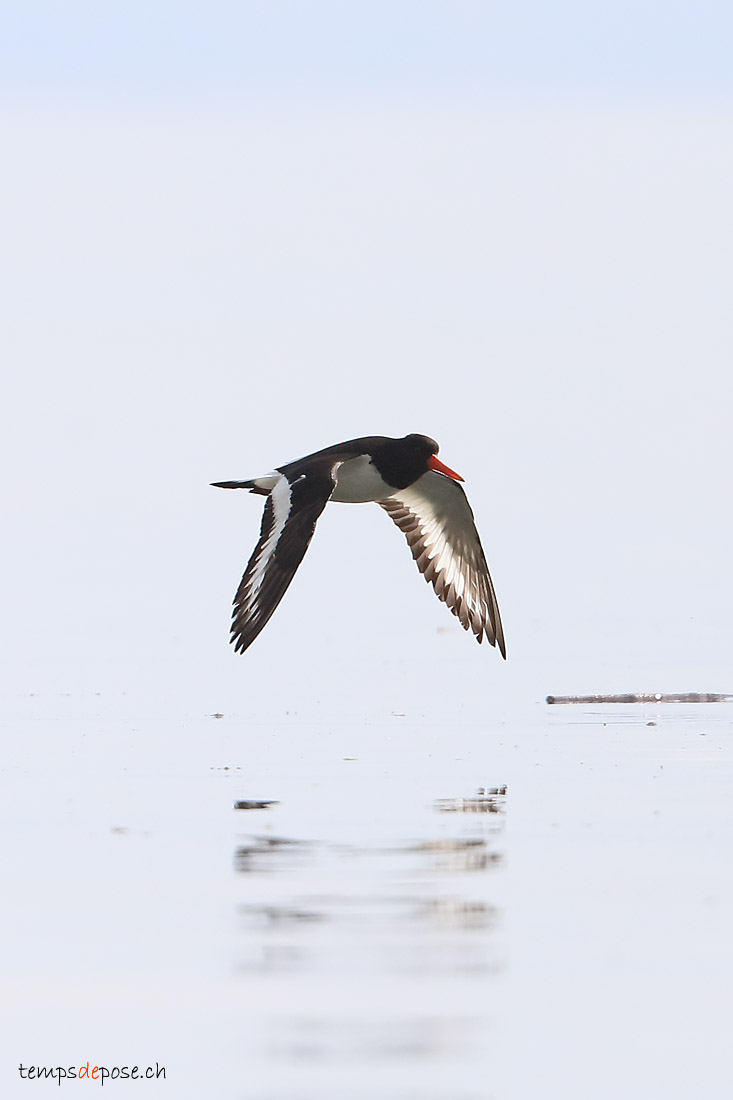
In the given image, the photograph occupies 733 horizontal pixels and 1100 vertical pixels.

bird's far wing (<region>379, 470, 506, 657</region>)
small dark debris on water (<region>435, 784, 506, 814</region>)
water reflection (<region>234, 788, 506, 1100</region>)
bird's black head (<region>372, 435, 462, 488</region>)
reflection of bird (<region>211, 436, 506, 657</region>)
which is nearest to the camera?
water reflection (<region>234, 788, 506, 1100</region>)

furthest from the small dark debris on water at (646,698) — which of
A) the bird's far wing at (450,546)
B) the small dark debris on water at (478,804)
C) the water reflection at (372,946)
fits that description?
the water reflection at (372,946)

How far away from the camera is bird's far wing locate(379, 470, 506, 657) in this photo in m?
12.6

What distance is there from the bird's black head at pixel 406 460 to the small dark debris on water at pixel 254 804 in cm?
444

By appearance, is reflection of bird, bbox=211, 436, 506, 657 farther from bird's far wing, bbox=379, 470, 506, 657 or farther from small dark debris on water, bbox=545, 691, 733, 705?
small dark debris on water, bbox=545, 691, 733, 705

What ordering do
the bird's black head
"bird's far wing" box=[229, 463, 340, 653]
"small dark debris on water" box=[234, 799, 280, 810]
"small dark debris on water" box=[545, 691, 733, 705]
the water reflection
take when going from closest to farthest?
1. the water reflection
2. "small dark debris on water" box=[234, 799, 280, 810]
3. "bird's far wing" box=[229, 463, 340, 653]
4. "small dark debris on water" box=[545, 691, 733, 705]
5. the bird's black head

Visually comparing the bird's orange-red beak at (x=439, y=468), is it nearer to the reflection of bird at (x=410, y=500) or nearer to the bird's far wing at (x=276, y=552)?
the reflection of bird at (x=410, y=500)

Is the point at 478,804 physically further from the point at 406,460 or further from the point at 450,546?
the point at 450,546

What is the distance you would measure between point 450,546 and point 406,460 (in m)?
0.92

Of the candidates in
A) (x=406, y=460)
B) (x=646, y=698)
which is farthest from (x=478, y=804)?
(x=406, y=460)

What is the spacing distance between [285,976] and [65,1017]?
1.96 ft

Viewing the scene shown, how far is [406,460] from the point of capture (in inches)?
484

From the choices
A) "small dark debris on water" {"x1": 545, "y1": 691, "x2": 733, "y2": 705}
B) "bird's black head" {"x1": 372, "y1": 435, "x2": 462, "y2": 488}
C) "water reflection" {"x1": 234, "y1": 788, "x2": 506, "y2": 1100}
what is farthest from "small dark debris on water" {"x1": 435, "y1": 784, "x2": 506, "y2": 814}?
"bird's black head" {"x1": 372, "y1": 435, "x2": 462, "y2": 488}

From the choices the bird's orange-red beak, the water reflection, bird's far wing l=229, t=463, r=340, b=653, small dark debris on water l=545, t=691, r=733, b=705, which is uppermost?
the bird's orange-red beak

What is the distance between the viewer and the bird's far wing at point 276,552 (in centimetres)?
961
